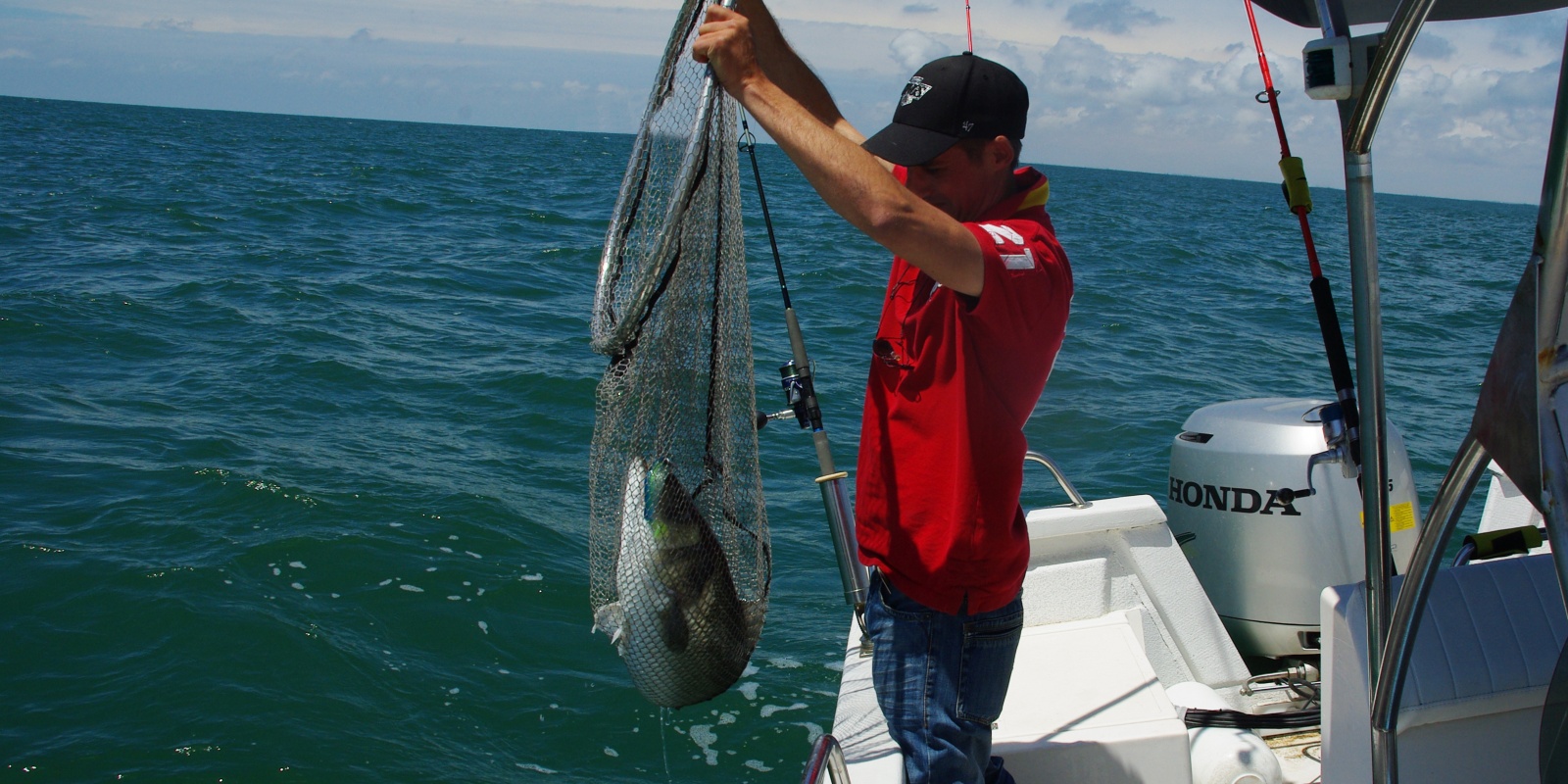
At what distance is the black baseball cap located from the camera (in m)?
1.88

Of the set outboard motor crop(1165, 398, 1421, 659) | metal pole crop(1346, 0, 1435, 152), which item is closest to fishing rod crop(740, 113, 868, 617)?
metal pole crop(1346, 0, 1435, 152)

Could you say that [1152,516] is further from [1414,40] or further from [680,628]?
[1414,40]

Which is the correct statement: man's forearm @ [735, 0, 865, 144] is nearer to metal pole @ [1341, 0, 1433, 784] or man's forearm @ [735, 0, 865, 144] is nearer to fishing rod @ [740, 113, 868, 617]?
fishing rod @ [740, 113, 868, 617]

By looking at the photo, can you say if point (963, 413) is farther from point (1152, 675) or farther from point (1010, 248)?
point (1152, 675)

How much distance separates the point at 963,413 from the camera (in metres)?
1.90

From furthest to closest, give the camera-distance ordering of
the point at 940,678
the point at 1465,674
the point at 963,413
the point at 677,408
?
the point at 677,408
the point at 940,678
the point at 963,413
the point at 1465,674

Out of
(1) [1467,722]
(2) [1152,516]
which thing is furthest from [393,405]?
(1) [1467,722]

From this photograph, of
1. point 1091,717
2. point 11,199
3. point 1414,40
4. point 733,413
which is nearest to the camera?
point 1414,40

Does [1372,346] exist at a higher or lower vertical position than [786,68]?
lower

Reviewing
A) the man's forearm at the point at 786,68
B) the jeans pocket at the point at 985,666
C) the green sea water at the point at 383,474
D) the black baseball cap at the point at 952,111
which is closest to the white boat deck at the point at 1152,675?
the jeans pocket at the point at 985,666

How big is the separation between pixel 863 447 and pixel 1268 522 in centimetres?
212

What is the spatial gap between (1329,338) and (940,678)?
46.6 inches

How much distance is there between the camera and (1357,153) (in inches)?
58.4

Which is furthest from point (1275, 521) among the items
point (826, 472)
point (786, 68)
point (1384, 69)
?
point (1384, 69)
